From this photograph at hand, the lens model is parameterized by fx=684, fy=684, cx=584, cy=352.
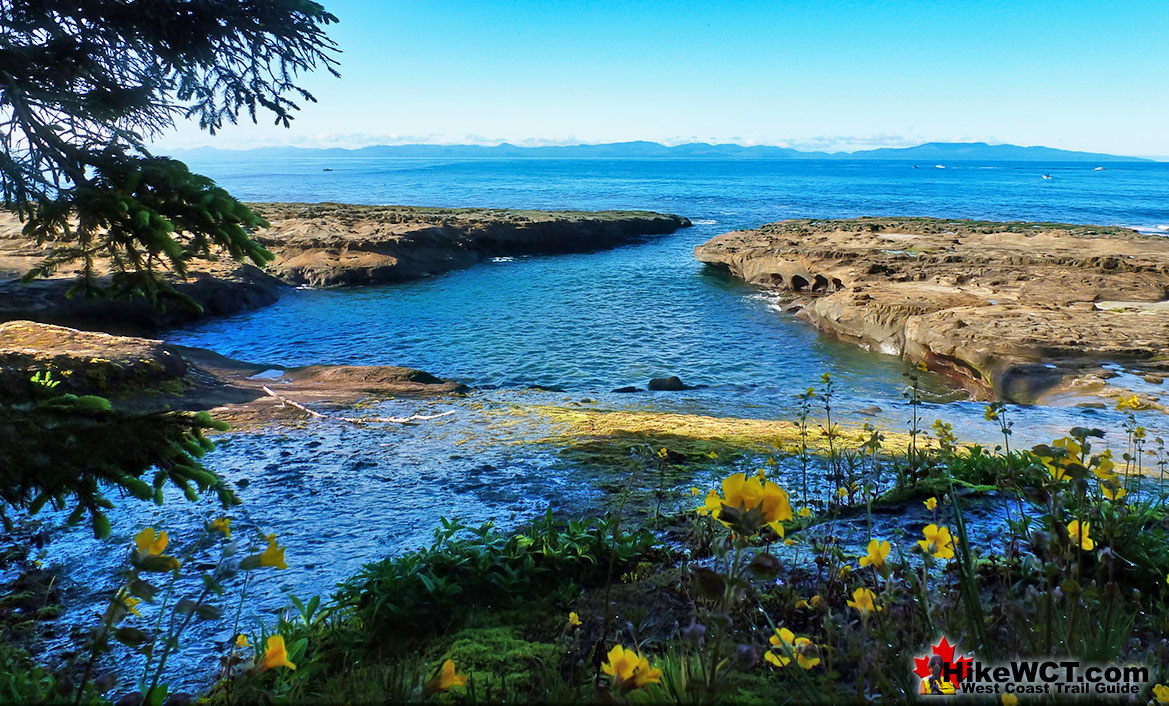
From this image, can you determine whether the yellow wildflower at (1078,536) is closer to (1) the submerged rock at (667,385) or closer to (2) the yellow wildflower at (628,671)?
(2) the yellow wildflower at (628,671)

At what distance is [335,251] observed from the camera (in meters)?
24.5

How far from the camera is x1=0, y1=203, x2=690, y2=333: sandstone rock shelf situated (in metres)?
15.5

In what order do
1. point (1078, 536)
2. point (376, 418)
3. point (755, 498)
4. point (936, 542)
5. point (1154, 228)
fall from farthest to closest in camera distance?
point (1154, 228) < point (376, 418) < point (1078, 536) < point (936, 542) < point (755, 498)

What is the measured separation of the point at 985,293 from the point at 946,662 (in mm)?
16541

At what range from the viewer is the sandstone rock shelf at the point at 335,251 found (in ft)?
51.0

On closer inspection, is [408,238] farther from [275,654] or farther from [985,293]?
[275,654]

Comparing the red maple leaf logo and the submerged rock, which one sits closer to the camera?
the red maple leaf logo

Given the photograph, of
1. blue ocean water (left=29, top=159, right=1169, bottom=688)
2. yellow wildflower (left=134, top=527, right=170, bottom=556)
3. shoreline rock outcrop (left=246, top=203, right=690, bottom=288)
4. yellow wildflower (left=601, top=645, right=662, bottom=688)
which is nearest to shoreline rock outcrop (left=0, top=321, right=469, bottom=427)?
blue ocean water (left=29, top=159, right=1169, bottom=688)

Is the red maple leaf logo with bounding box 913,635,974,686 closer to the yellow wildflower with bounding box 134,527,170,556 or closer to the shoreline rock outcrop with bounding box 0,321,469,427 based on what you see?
the yellow wildflower with bounding box 134,527,170,556

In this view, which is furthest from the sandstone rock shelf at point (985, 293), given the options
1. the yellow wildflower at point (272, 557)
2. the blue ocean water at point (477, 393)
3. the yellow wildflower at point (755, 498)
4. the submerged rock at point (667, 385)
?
the yellow wildflower at point (272, 557)

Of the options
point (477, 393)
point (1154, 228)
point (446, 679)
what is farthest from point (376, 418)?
point (1154, 228)

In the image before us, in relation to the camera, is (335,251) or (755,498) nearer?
(755,498)

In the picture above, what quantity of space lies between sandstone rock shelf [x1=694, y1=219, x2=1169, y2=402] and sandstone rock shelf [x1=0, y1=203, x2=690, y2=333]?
8731 mm

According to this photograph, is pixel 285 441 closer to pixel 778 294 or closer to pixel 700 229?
pixel 778 294
